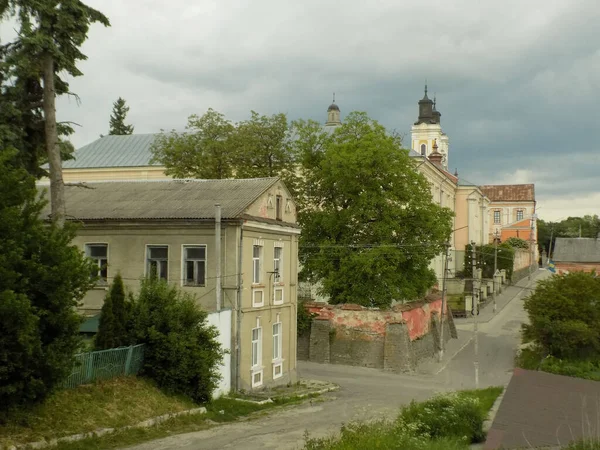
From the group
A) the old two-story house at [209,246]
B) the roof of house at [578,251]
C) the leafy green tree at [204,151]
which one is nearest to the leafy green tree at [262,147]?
the leafy green tree at [204,151]

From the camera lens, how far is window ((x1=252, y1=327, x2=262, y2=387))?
87.1ft

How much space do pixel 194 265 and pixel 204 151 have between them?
18231mm

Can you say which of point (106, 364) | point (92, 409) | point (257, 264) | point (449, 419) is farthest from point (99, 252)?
point (449, 419)

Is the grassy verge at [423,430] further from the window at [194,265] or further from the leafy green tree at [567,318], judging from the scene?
the leafy green tree at [567,318]

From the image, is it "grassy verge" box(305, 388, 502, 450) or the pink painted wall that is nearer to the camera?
"grassy verge" box(305, 388, 502, 450)

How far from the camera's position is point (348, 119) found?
4206 cm

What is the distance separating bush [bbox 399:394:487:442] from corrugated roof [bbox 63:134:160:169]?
158 ft

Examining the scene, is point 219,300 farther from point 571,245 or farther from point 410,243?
point 571,245

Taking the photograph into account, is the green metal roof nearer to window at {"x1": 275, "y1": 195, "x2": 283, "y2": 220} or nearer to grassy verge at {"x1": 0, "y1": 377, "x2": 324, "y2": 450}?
grassy verge at {"x1": 0, "y1": 377, "x2": 324, "y2": 450}

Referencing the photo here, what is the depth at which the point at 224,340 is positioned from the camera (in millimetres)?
24406

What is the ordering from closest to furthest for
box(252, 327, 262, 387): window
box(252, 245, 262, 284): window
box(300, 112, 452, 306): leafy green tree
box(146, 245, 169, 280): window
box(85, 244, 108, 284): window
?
1. box(146, 245, 169, 280): window
2. box(85, 244, 108, 284): window
3. box(252, 327, 262, 387): window
4. box(252, 245, 262, 284): window
5. box(300, 112, 452, 306): leafy green tree

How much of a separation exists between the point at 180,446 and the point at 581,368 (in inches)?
924

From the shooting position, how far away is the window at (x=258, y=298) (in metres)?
26.5

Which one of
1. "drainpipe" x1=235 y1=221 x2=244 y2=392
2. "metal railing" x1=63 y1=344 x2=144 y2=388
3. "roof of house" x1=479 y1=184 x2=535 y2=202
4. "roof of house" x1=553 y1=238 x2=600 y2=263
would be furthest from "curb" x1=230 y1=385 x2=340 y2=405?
"roof of house" x1=479 y1=184 x2=535 y2=202
